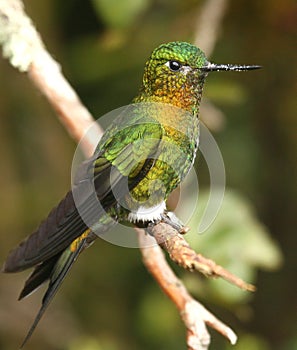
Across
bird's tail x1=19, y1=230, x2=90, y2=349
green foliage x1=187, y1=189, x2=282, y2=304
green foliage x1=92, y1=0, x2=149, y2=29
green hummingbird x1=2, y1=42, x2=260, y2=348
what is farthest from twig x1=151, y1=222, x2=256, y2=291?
green foliage x1=92, y1=0, x2=149, y2=29

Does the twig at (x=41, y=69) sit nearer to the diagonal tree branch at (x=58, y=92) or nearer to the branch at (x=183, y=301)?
the diagonal tree branch at (x=58, y=92)

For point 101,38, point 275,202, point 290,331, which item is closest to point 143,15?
point 101,38

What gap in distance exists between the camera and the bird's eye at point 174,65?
5.66ft

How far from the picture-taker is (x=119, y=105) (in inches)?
114

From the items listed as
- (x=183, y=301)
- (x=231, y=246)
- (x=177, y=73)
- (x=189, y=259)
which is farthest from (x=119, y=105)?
(x=189, y=259)

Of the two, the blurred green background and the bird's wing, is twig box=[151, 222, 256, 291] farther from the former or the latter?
the blurred green background

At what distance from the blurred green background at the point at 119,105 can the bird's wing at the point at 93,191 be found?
2.79 feet

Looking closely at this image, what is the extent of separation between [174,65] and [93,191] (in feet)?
1.18

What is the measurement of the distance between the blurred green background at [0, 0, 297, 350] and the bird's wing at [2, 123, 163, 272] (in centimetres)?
85

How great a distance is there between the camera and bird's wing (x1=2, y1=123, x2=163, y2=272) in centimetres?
169

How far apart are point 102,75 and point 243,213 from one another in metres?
0.83

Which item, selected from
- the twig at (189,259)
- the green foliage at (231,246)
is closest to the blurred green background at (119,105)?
the green foliage at (231,246)

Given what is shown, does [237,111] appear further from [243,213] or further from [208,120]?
[243,213]

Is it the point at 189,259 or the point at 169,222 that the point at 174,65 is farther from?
the point at 189,259
